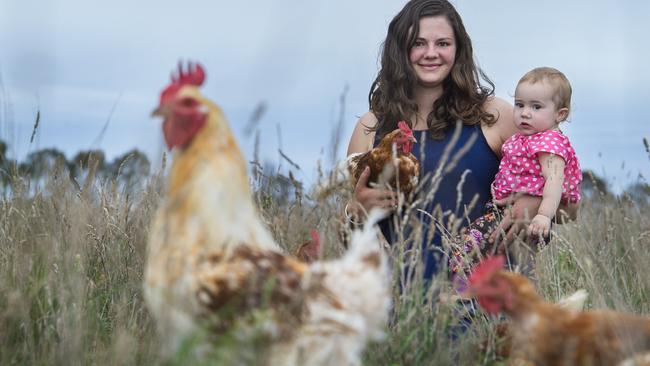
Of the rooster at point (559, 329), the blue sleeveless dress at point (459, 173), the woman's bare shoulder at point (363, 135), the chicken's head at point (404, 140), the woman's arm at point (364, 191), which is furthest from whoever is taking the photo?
the woman's bare shoulder at point (363, 135)

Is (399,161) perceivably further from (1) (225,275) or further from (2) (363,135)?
(1) (225,275)

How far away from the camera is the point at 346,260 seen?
2564 millimetres

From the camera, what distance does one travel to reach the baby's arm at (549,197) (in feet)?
14.3

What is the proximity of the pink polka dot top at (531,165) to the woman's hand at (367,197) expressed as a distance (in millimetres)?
827

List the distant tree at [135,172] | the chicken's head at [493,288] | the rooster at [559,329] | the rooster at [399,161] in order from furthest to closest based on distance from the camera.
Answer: the distant tree at [135,172] → the rooster at [399,161] → the chicken's head at [493,288] → the rooster at [559,329]

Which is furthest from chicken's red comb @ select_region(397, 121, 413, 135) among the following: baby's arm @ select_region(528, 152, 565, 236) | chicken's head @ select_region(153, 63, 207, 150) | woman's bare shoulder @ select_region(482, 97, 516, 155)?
chicken's head @ select_region(153, 63, 207, 150)

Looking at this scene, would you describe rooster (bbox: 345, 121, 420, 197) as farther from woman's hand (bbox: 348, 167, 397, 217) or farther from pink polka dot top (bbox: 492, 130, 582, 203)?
pink polka dot top (bbox: 492, 130, 582, 203)

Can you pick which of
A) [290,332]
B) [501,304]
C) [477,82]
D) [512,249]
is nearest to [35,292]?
[290,332]

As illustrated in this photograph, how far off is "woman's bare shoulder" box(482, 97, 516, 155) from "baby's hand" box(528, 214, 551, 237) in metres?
0.82

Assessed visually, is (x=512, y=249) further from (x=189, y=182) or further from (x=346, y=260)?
(x=189, y=182)

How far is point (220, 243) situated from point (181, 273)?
0.17 m

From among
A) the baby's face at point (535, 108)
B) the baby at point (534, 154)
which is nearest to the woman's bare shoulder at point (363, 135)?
the baby at point (534, 154)

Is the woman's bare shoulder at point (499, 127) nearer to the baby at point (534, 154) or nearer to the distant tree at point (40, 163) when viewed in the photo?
the baby at point (534, 154)

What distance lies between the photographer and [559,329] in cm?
266
